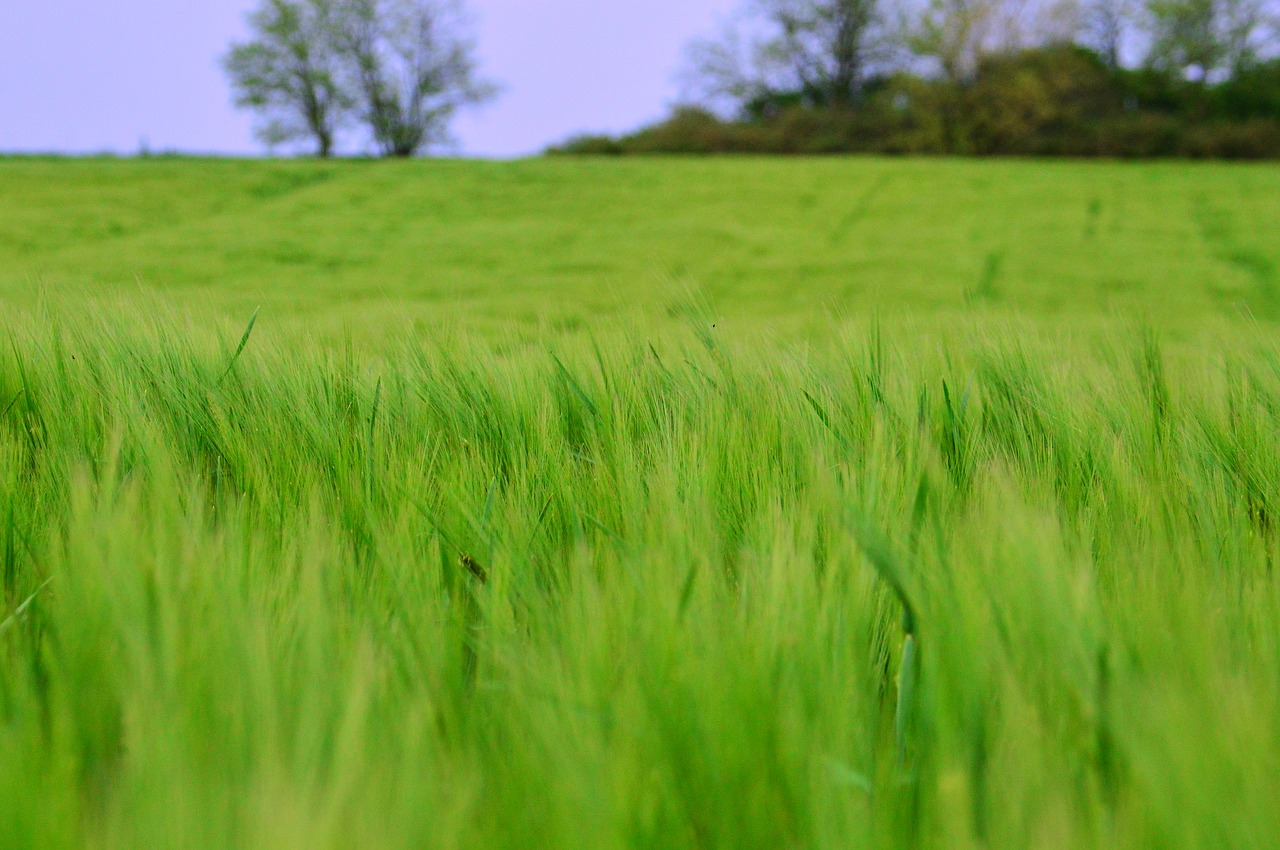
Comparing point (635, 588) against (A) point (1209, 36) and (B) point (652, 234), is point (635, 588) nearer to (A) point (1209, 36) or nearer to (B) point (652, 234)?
(B) point (652, 234)

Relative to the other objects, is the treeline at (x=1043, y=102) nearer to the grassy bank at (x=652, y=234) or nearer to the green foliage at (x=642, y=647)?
the grassy bank at (x=652, y=234)

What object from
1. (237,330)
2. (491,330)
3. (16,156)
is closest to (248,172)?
(16,156)

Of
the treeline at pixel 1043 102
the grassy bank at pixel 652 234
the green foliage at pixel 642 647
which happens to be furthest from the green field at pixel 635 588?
the treeline at pixel 1043 102

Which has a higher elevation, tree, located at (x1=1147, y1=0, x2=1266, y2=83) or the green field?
tree, located at (x1=1147, y1=0, x2=1266, y2=83)

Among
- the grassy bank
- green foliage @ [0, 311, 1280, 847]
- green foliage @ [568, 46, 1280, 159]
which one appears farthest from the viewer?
green foliage @ [568, 46, 1280, 159]

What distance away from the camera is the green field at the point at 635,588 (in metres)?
0.41

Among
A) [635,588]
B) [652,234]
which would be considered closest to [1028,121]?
[652,234]

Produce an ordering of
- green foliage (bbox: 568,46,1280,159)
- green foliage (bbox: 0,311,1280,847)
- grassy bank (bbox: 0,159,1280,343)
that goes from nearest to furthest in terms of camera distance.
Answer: green foliage (bbox: 0,311,1280,847) → grassy bank (bbox: 0,159,1280,343) → green foliage (bbox: 568,46,1280,159)

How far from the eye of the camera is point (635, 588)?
A: 1.90 ft

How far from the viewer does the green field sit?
41 cm

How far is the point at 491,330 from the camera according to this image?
328cm

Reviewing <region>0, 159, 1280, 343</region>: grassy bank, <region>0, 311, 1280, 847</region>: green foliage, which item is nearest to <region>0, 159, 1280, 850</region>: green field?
<region>0, 311, 1280, 847</region>: green foliage

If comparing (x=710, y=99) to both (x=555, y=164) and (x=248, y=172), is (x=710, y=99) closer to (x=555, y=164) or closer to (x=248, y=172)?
(x=555, y=164)

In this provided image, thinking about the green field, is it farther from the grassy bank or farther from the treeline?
the treeline
